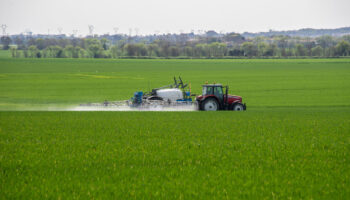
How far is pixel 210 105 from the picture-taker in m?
31.6

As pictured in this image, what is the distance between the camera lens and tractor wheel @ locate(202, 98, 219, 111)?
3152cm

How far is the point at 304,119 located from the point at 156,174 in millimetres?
16784

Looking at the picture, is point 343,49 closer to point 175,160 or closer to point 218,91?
point 218,91

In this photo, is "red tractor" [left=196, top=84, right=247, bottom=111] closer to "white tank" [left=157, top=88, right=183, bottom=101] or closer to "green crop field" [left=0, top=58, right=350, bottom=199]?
"green crop field" [left=0, top=58, right=350, bottom=199]

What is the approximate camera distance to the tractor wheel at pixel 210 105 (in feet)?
103

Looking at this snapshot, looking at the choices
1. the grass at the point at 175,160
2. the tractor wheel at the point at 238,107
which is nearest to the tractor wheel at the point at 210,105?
the tractor wheel at the point at 238,107

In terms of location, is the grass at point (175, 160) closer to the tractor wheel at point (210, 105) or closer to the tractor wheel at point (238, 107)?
the tractor wheel at point (210, 105)

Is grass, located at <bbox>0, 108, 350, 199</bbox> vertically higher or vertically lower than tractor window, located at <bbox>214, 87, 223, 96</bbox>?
lower

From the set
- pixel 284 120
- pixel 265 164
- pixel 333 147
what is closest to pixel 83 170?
pixel 265 164

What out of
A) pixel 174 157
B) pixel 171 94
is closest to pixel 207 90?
pixel 171 94

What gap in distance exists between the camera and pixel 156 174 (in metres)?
13.2

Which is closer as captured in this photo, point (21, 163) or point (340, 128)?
point (21, 163)

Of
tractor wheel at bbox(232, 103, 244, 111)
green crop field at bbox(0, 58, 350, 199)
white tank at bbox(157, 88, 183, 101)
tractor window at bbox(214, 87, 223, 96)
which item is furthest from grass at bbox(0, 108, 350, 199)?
white tank at bbox(157, 88, 183, 101)

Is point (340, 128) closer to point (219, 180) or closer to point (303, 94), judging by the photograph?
point (219, 180)
